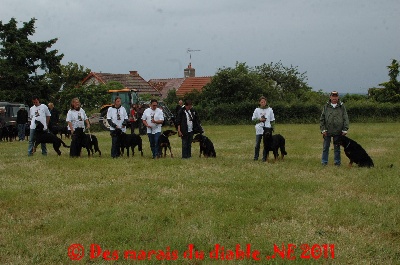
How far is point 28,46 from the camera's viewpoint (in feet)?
109

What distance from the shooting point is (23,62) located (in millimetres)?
33500

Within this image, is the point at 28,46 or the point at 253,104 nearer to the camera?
the point at 28,46

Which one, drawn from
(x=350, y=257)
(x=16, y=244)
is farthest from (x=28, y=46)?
(x=350, y=257)

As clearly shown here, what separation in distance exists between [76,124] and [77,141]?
1.79 ft

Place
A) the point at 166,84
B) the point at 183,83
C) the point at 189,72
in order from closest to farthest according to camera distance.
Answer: the point at 183,83
the point at 166,84
the point at 189,72

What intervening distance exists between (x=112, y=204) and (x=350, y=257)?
392cm

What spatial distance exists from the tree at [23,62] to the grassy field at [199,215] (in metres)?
23.7

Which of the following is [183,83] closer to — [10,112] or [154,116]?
[10,112]

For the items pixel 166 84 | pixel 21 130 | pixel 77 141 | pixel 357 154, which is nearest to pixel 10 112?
pixel 21 130

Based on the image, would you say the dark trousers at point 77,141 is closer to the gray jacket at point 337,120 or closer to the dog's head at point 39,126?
the dog's head at point 39,126

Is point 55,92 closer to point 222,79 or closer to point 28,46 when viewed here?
point 28,46

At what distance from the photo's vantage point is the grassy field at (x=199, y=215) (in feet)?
17.7

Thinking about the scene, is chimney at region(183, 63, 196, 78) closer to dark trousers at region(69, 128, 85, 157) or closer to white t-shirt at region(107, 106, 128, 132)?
dark trousers at region(69, 128, 85, 157)

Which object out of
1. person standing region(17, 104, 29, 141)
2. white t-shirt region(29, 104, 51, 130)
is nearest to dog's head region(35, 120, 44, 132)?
white t-shirt region(29, 104, 51, 130)
